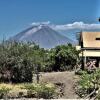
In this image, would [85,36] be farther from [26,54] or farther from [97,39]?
[26,54]

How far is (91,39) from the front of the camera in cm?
5281

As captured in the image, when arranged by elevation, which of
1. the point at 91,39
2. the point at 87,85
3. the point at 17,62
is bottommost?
the point at 87,85

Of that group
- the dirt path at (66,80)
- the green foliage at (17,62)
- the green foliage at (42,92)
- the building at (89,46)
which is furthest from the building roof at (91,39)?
the green foliage at (42,92)

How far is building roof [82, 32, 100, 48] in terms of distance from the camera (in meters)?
51.9

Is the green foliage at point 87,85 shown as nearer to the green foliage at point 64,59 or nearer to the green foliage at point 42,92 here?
the green foliage at point 42,92

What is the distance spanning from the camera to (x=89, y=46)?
5159cm

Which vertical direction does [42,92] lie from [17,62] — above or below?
below

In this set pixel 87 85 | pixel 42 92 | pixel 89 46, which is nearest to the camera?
pixel 42 92

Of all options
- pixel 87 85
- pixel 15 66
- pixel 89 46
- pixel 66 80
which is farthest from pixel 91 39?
pixel 87 85

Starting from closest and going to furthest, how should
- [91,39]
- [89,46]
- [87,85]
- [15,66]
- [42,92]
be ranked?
[42,92] → [87,85] → [15,66] → [89,46] → [91,39]

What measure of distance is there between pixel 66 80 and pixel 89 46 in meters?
13.1

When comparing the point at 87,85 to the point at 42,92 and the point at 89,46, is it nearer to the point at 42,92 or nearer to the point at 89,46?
the point at 42,92

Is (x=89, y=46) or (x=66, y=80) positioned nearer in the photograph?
(x=66, y=80)

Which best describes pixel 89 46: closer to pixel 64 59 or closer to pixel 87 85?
pixel 64 59
